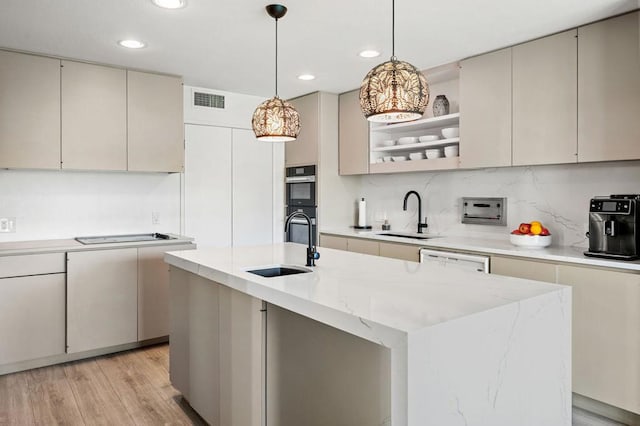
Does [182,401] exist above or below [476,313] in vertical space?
below

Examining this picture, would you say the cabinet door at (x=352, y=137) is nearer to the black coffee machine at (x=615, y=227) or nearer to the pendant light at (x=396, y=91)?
the black coffee machine at (x=615, y=227)

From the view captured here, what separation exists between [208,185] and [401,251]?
216 cm

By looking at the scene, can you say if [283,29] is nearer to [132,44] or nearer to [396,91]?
[132,44]

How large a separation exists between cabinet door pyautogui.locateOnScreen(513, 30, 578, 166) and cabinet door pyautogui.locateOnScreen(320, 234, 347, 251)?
1782 mm

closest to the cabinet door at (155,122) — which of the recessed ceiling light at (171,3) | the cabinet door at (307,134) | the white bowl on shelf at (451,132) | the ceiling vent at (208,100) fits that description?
the ceiling vent at (208,100)

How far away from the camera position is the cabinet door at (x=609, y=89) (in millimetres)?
2678

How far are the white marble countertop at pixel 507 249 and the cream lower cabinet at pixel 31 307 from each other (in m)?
2.48

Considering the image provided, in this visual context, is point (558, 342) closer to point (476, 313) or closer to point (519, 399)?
point (519, 399)

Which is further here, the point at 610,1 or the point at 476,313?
the point at 610,1

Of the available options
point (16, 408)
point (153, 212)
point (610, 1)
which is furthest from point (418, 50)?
point (16, 408)

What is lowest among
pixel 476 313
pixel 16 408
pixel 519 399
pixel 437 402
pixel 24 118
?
pixel 16 408

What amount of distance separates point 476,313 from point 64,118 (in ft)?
11.5

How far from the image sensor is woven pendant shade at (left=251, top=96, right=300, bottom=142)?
100 inches

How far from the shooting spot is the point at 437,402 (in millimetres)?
1293
